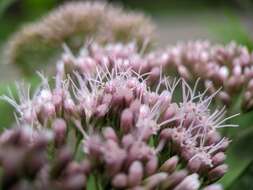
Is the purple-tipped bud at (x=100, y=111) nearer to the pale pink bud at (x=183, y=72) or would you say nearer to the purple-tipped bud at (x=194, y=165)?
the purple-tipped bud at (x=194, y=165)

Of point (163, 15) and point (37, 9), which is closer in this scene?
point (37, 9)

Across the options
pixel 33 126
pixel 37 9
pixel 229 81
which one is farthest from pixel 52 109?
pixel 37 9

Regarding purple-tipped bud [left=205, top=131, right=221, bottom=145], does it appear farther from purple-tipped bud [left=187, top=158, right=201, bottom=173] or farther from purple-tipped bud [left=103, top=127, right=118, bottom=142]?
purple-tipped bud [left=103, top=127, right=118, bottom=142]

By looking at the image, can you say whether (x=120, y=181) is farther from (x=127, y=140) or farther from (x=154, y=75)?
(x=154, y=75)

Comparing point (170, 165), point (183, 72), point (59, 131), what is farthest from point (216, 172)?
point (183, 72)

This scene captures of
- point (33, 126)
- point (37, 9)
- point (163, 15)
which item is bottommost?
point (163, 15)

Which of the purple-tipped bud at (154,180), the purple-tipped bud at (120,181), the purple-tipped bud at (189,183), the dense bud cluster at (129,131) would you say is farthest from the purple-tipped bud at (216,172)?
the purple-tipped bud at (120,181)

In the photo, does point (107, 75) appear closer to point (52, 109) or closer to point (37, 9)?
point (52, 109)
